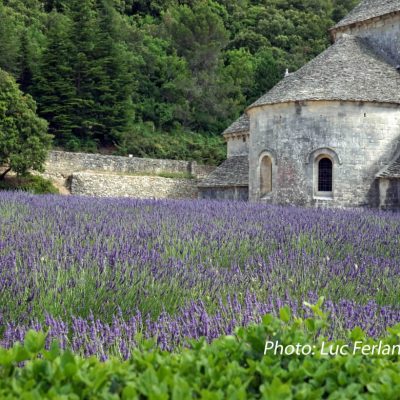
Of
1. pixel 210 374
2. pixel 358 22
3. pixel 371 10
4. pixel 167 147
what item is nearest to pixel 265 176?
pixel 358 22

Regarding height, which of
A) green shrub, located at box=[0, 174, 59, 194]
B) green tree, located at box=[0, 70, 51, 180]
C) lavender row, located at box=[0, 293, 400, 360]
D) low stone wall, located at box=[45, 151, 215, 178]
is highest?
green tree, located at box=[0, 70, 51, 180]

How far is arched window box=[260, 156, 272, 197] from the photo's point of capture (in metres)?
20.7

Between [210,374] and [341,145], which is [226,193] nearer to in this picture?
[341,145]

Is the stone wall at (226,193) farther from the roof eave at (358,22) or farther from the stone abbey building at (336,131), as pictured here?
the roof eave at (358,22)

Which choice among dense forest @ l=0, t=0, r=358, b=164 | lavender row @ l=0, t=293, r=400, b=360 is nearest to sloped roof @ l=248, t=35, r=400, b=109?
lavender row @ l=0, t=293, r=400, b=360

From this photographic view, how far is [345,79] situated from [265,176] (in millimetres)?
4468

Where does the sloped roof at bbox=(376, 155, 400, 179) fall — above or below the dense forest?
below

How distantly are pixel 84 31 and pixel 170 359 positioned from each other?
36.3 meters

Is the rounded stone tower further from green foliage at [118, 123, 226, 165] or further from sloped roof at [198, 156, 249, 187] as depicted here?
green foliage at [118, 123, 226, 165]

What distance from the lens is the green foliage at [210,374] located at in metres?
1.54

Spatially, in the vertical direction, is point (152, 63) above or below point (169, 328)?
above

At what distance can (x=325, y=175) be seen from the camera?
753 inches

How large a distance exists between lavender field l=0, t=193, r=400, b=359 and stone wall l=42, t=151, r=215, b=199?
20.4 meters

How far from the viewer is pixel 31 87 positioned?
115 ft
